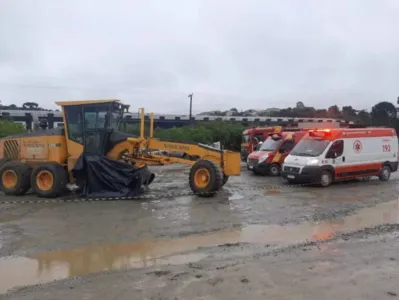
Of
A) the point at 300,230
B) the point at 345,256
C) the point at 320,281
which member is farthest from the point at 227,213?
the point at 320,281

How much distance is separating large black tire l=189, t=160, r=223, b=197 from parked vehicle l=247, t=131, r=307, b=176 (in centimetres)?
779

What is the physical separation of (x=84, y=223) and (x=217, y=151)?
5.64 metres

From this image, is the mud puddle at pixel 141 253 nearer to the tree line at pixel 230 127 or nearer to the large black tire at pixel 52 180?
the large black tire at pixel 52 180

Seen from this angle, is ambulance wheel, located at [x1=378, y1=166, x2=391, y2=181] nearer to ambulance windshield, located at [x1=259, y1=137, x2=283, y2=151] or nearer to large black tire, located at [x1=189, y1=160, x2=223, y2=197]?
ambulance windshield, located at [x1=259, y1=137, x2=283, y2=151]

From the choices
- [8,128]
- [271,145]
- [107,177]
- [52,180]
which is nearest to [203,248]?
[107,177]

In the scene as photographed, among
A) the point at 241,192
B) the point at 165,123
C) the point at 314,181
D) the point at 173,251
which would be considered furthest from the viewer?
the point at 165,123

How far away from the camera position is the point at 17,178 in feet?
48.7

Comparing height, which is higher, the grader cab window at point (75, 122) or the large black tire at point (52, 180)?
the grader cab window at point (75, 122)

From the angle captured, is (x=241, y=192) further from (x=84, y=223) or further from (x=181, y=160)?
(x=84, y=223)

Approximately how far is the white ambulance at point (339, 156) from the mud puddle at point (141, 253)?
636 cm

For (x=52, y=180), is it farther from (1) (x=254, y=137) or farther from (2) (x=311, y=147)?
(1) (x=254, y=137)

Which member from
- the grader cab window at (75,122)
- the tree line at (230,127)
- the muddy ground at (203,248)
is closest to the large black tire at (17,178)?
the muddy ground at (203,248)

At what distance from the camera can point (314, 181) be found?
17.4 m

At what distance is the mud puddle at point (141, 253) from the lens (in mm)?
7180
